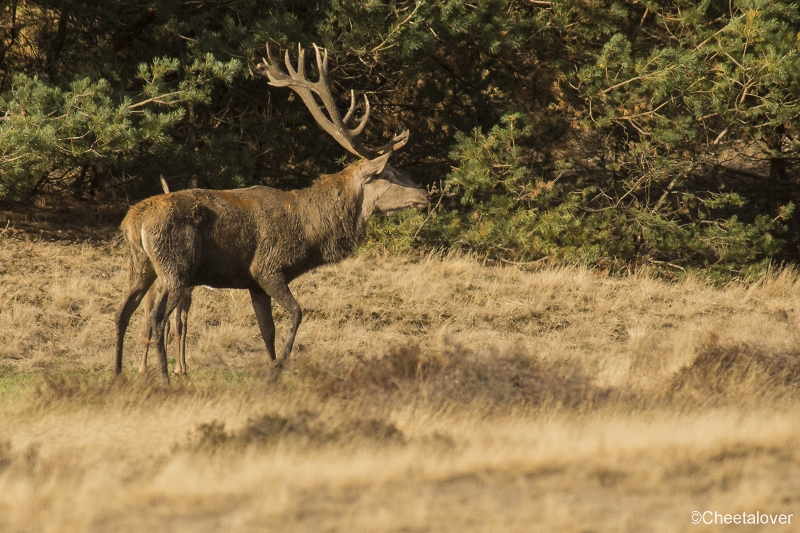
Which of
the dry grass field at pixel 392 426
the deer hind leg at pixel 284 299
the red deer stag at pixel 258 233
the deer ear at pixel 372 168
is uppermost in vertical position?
the deer ear at pixel 372 168

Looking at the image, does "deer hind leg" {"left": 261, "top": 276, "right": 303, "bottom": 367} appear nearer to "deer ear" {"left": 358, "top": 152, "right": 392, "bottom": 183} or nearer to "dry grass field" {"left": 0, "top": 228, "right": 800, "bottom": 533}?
"dry grass field" {"left": 0, "top": 228, "right": 800, "bottom": 533}

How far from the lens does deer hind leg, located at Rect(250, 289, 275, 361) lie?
33.0ft

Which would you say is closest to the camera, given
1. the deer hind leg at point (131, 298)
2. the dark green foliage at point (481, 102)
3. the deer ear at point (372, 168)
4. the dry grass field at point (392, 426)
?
the dry grass field at point (392, 426)

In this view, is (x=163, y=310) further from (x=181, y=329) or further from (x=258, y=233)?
(x=258, y=233)

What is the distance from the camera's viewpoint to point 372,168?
10547 millimetres

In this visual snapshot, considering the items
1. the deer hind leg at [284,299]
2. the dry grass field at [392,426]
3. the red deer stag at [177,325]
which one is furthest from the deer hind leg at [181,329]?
the deer hind leg at [284,299]

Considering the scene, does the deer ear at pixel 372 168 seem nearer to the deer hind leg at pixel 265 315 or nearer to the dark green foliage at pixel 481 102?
the deer hind leg at pixel 265 315

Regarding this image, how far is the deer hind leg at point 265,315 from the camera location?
1005 cm

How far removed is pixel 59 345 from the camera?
11617 mm

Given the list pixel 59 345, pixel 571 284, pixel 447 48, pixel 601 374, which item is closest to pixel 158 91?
pixel 59 345

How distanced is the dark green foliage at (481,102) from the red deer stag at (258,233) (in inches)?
138

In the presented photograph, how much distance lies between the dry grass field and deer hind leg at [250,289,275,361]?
279mm

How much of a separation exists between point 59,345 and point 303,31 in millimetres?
6003

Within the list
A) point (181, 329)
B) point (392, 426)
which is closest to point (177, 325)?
point (181, 329)
